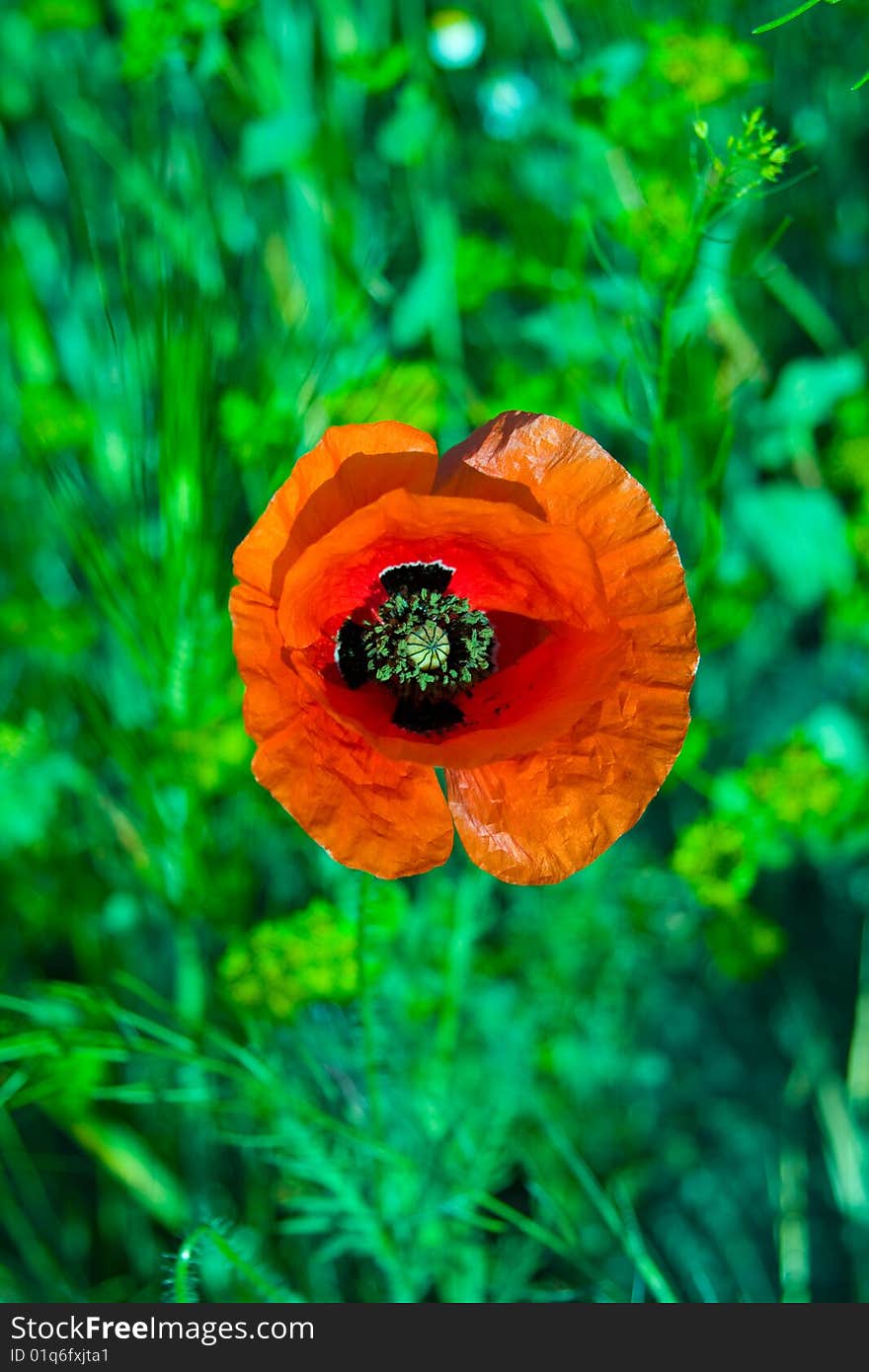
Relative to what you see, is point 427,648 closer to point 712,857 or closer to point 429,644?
point 429,644

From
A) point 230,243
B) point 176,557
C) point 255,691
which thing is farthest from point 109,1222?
point 230,243

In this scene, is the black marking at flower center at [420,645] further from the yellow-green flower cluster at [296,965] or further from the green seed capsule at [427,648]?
the yellow-green flower cluster at [296,965]

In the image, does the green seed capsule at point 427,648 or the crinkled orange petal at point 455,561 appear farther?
the green seed capsule at point 427,648

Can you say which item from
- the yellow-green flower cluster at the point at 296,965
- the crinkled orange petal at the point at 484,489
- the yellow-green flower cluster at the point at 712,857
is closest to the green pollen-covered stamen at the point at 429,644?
the crinkled orange petal at the point at 484,489

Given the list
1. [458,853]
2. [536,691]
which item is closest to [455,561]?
[536,691]

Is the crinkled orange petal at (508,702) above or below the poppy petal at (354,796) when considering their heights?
above

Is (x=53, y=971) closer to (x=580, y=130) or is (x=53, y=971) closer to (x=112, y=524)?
(x=112, y=524)

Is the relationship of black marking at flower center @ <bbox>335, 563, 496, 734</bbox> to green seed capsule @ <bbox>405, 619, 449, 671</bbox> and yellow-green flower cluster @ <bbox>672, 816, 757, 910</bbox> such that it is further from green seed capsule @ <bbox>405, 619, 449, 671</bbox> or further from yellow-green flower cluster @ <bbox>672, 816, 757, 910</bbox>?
yellow-green flower cluster @ <bbox>672, 816, 757, 910</bbox>
